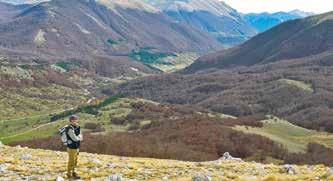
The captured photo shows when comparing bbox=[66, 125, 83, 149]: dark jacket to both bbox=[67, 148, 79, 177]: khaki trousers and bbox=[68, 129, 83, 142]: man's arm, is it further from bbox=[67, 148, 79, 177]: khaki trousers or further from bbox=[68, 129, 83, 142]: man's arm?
bbox=[67, 148, 79, 177]: khaki trousers

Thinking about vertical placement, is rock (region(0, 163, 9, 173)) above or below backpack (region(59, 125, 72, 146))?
below

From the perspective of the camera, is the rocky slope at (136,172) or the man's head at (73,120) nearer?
the rocky slope at (136,172)

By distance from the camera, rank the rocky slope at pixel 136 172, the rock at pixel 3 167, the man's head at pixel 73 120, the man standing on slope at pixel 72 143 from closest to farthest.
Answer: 1. the rocky slope at pixel 136 172
2. the man standing on slope at pixel 72 143
3. the man's head at pixel 73 120
4. the rock at pixel 3 167

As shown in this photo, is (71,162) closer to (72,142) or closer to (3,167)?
(72,142)

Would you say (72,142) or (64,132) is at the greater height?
(64,132)

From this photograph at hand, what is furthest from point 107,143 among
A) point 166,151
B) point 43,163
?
point 43,163

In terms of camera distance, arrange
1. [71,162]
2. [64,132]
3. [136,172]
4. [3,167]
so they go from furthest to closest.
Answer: [3,167] → [136,172] → [64,132] → [71,162]

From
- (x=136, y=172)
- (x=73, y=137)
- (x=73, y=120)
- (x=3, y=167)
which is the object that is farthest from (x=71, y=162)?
(x=3, y=167)

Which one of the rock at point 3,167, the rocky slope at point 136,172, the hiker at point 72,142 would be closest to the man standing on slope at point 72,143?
the hiker at point 72,142

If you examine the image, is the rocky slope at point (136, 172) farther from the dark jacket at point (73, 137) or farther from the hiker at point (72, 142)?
the dark jacket at point (73, 137)

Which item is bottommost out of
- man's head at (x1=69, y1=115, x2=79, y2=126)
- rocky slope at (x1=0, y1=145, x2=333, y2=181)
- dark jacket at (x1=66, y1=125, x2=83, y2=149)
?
rocky slope at (x1=0, y1=145, x2=333, y2=181)

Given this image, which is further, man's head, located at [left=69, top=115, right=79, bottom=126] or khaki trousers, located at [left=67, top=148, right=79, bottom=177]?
man's head, located at [left=69, top=115, right=79, bottom=126]

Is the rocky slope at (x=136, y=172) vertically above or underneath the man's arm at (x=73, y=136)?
underneath

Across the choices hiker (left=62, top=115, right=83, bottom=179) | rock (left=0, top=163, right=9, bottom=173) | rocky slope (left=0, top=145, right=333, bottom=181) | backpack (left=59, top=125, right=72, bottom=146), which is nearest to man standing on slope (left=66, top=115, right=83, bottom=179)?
hiker (left=62, top=115, right=83, bottom=179)
